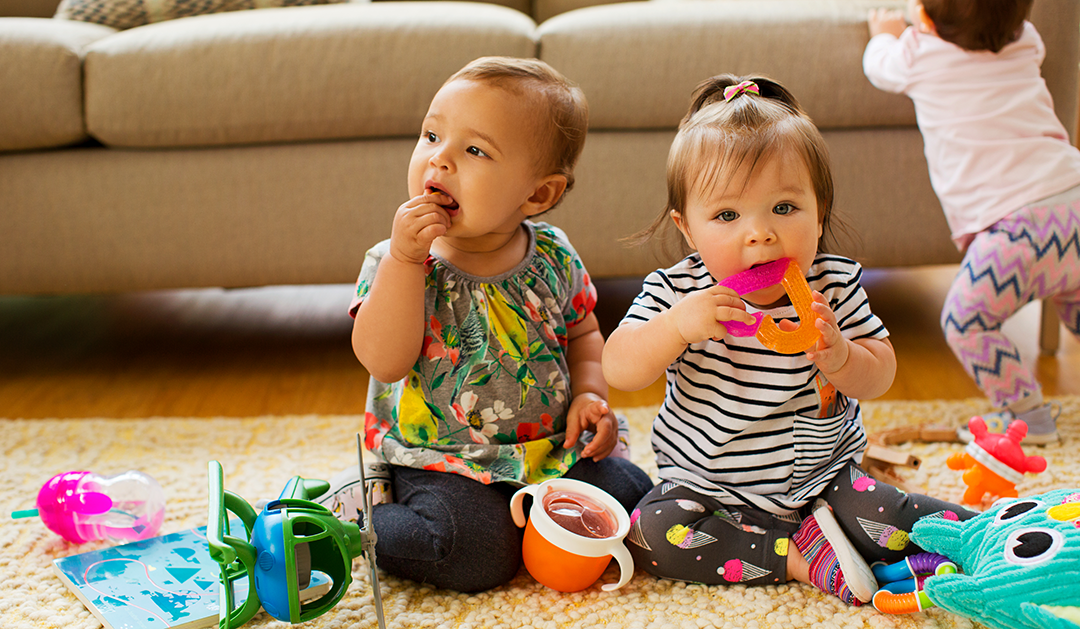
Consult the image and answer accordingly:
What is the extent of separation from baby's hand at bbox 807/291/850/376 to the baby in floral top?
242mm

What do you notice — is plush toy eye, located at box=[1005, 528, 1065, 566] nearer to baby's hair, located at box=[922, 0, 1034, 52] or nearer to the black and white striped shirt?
the black and white striped shirt

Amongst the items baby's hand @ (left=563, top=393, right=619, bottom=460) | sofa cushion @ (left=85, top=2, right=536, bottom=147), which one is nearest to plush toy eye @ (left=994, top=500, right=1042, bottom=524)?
baby's hand @ (left=563, top=393, right=619, bottom=460)

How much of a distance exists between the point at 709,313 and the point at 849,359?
0.14m

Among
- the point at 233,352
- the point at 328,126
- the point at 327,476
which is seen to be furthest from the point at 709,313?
the point at 233,352

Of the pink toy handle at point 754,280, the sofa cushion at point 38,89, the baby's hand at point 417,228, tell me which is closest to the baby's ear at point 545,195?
the baby's hand at point 417,228

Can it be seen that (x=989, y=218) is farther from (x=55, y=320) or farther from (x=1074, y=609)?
(x=55, y=320)

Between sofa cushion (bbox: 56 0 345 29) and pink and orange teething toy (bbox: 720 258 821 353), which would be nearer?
pink and orange teething toy (bbox: 720 258 821 353)

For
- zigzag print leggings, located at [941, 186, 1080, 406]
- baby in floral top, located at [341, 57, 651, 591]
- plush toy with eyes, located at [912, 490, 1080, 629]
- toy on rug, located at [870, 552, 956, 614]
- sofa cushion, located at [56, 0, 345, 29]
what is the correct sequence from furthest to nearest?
sofa cushion, located at [56, 0, 345, 29], zigzag print leggings, located at [941, 186, 1080, 406], baby in floral top, located at [341, 57, 651, 591], toy on rug, located at [870, 552, 956, 614], plush toy with eyes, located at [912, 490, 1080, 629]

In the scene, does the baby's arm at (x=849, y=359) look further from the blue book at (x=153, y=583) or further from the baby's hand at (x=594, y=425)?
the blue book at (x=153, y=583)

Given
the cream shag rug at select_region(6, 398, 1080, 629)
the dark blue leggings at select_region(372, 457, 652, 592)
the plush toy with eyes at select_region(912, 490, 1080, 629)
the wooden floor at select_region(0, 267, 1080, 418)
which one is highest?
the plush toy with eyes at select_region(912, 490, 1080, 629)

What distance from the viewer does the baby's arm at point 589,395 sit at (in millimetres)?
910

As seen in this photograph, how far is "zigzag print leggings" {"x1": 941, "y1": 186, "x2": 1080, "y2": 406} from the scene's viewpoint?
1.10m

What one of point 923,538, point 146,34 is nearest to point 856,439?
point 923,538

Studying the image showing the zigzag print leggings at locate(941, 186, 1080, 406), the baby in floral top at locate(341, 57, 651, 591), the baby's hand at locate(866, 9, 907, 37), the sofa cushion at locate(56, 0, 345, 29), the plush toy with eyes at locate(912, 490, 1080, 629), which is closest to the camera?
the plush toy with eyes at locate(912, 490, 1080, 629)
